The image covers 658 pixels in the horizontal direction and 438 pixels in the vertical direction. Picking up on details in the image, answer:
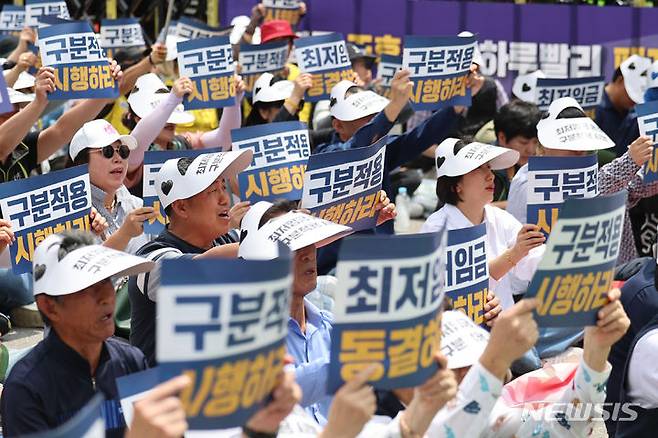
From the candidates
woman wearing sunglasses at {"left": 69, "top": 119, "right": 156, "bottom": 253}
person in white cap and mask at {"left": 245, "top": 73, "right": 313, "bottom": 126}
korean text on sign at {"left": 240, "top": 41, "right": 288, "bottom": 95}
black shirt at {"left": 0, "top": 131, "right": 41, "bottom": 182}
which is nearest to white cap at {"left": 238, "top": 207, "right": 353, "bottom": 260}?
woman wearing sunglasses at {"left": 69, "top": 119, "right": 156, "bottom": 253}

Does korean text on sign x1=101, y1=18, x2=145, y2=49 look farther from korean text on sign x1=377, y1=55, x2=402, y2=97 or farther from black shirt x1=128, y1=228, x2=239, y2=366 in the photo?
black shirt x1=128, y1=228, x2=239, y2=366

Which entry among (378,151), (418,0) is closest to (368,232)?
(378,151)

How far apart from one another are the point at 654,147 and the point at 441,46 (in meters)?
1.56

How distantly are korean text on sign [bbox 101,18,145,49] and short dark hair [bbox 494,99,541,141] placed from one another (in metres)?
4.11

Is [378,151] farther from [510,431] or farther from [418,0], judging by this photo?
[418,0]

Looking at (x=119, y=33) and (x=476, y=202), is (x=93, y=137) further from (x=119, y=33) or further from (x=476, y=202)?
(x=119, y=33)

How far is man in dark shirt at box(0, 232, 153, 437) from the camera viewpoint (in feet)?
13.8

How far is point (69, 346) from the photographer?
4352 mm

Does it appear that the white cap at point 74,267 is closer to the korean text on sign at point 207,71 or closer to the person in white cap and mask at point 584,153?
the person in white cap and mask at point 584,153

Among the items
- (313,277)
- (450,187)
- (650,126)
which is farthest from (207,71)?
(313,277)

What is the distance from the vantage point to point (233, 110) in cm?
927

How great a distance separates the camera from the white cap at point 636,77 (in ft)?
34.2

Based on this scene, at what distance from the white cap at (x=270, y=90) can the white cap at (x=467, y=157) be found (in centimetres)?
290

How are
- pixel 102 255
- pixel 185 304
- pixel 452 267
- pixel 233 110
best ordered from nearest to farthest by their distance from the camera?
1. pixel 185 304
2. pixel 102 255
3. pixel 452 267
4. pixel 233 110
